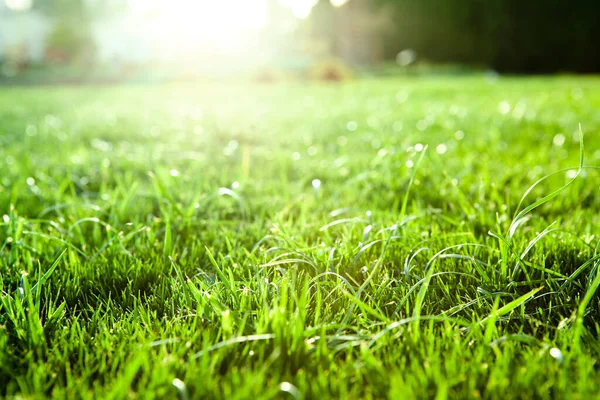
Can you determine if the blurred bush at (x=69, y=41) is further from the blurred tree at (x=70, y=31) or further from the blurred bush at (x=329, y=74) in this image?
the blurred bush at (x=329, y=74)

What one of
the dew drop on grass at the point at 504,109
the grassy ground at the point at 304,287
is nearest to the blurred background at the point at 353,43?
the dew drop on grass at the point at 504,109

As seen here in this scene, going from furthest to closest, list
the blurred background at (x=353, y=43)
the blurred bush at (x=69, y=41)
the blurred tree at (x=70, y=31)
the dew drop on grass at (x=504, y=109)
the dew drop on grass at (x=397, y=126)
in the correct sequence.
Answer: the blurred tree at (x=70, y=31)
the blurred bush at (x=69, y=41)
the blurred background at (x=353, y=43)
the dew drop on grass at (x=504, y=109)
the dew drop on grass at (x=397, y=126)

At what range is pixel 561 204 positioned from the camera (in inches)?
86.7

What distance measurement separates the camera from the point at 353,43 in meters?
22.5

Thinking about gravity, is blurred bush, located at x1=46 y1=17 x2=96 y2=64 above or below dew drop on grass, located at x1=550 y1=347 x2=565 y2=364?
above

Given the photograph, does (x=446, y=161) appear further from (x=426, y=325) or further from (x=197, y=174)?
(x=426, y=325)

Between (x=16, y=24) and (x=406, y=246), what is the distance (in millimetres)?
37306

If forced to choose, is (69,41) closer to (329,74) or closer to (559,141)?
(329,74)

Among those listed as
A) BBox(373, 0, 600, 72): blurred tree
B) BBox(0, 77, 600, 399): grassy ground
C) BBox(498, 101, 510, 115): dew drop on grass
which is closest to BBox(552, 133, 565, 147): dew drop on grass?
BBox(0, 77, 600, 399): grassy ground

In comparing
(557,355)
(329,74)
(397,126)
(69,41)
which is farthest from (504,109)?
(69,41)

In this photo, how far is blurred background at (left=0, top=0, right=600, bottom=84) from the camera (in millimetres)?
18062

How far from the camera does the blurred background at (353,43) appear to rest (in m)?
18.1

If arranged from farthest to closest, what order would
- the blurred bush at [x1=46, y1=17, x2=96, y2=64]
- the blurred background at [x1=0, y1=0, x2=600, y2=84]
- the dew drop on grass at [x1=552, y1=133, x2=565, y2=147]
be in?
1. the blurred bush at [x1=46, y1=17, x2=96, y2=64]
2. the blurred background at [x1=0, y1=0, x2=600, y2=84]
3. the dew drop on grass at [x1=552, y1=133, x2=565, y2=147]

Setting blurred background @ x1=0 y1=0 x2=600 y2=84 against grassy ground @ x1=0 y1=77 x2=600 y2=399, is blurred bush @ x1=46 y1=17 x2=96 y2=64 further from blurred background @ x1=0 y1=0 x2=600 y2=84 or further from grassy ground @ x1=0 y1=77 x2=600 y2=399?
grassy ground @ x1=0 y1=77 x2=600 y2=399
